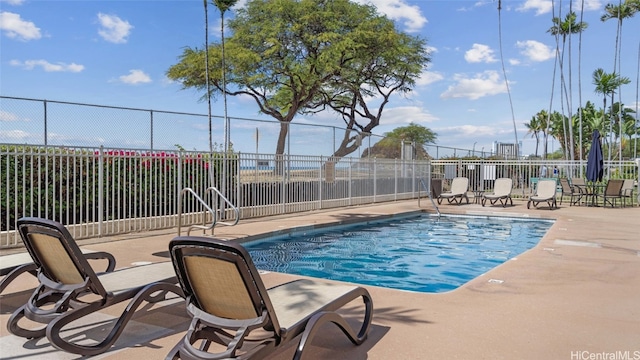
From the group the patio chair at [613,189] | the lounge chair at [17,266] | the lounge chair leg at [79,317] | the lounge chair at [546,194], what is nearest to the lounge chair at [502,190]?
the lounge chair at [546,194]

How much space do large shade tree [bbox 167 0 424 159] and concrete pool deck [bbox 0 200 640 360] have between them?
58.3 feet

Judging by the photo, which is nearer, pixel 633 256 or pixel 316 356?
pixel 316 356

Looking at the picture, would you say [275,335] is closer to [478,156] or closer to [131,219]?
[131,219]

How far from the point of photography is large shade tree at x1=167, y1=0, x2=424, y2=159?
22609 mm

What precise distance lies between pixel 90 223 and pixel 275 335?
276 inches

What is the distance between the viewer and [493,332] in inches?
141

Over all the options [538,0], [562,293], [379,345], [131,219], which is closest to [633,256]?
[562,293]

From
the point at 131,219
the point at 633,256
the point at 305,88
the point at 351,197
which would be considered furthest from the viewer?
the point at 305,88

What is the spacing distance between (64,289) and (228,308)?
1491mm

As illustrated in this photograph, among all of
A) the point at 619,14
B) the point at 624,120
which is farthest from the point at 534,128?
the point at 619,14

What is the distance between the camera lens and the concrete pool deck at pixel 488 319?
3.20 metres

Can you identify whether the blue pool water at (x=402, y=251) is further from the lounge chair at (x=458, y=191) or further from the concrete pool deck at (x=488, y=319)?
the lounge chair at (x=458, y=191)

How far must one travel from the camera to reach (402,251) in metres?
9.37

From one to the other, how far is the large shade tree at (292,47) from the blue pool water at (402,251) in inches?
502
